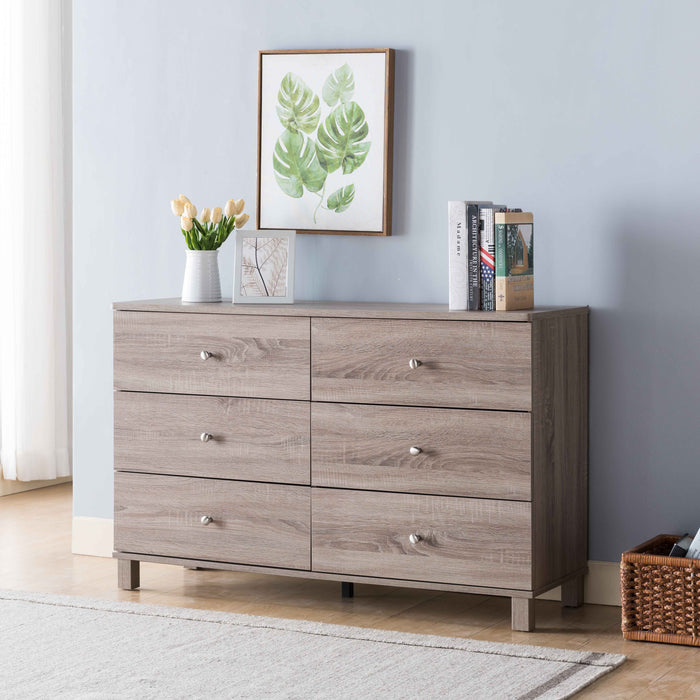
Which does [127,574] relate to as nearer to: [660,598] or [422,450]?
[422,450]

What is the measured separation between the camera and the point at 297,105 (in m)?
3.50

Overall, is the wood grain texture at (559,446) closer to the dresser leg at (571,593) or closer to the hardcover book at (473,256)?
the dresser leg at (571,593)

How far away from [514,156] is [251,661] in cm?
146

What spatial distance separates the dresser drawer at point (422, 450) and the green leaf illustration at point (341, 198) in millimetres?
628

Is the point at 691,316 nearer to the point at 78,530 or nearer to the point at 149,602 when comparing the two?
the point at 149,602

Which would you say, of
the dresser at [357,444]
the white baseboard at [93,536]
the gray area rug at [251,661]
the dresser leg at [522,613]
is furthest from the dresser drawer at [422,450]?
the white baseboard at [93,536]

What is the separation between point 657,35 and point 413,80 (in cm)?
65

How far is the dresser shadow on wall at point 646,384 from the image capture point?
3152mm

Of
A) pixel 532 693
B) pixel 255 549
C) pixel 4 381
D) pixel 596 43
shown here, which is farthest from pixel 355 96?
pixel 4 381

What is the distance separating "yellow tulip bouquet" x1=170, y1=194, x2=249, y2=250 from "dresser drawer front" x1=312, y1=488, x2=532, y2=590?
76cm

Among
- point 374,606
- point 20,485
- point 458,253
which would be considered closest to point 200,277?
point 458,253

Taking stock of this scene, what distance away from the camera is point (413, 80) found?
340 centimetres

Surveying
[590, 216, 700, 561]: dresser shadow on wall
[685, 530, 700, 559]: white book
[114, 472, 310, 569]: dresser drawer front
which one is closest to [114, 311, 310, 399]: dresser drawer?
[114, 472, 310, 569]: dresser drawer front

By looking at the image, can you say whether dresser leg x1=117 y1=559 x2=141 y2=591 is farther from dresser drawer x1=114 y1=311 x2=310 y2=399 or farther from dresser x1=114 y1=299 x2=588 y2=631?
dresser drawer x1=114 y1=311 x2=310 y2=399
